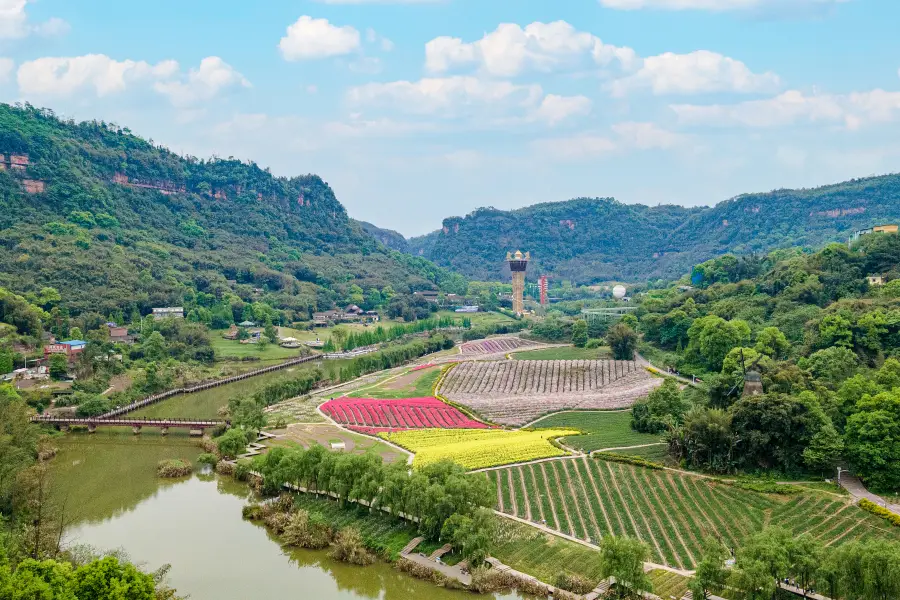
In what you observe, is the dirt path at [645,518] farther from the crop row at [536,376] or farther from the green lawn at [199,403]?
the green lawn at [199,403]

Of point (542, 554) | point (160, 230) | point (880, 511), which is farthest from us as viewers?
point (160, 230)

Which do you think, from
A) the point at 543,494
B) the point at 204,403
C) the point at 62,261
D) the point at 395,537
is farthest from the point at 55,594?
the point at 62,261

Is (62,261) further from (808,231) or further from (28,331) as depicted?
(808,231)

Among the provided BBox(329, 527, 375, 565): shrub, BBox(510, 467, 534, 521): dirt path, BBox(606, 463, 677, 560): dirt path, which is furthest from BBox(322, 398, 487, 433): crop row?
BBox(329, 527, 375, 565): shrub

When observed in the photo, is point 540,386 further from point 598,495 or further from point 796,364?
point 598,495

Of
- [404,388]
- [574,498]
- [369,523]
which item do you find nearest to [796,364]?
[574,498]
